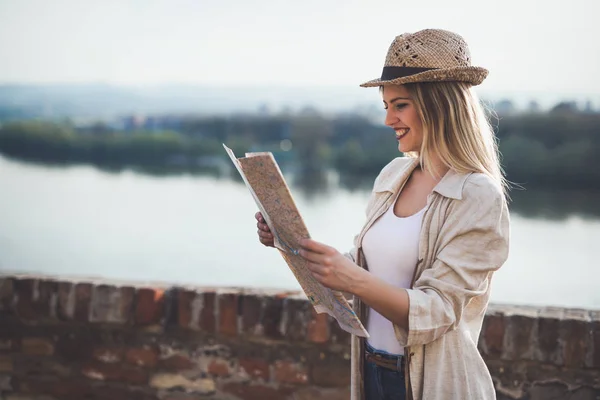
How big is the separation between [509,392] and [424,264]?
983 millimetres

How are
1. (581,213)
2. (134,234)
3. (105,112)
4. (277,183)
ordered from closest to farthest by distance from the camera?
(277,183)
(581,213)
(134,234)
(105,112)

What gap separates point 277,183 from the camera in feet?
4.77

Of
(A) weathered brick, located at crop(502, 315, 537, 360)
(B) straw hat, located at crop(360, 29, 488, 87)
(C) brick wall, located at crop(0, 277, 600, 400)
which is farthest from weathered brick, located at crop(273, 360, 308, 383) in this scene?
(B) straw hat, located at crop(360, 29, 488, 87)

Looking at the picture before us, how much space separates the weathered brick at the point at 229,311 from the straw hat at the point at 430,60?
1192mm

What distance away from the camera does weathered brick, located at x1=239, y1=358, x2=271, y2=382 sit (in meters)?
2.64

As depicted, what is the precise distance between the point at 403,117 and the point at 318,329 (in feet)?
3.54

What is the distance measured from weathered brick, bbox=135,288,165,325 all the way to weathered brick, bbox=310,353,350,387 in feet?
1.91

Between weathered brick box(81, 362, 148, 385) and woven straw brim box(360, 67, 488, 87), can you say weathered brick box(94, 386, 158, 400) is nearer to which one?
weathered brick box(81, 362, 148, 385)

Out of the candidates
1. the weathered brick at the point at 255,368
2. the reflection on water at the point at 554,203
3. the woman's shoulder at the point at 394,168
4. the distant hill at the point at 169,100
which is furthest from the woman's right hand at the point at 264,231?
the distant hill at the point at 169,100

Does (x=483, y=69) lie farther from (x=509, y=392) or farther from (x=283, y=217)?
(x=509, y=392)

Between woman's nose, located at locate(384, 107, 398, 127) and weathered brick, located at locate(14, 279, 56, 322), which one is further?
weathered brick, located at locate(14, 279, 56, 322)

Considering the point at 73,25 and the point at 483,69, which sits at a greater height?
the point at 73,25

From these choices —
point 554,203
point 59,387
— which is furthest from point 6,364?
point 554,203

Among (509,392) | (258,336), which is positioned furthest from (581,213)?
(258,336)
